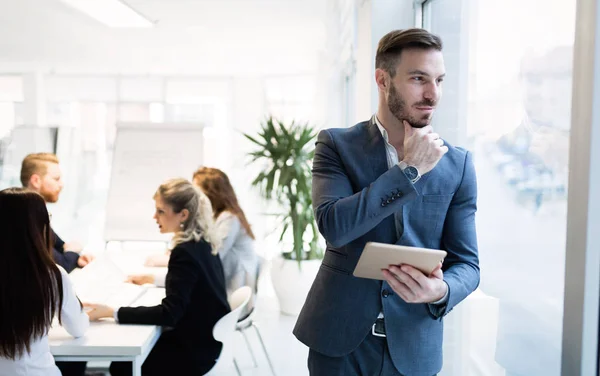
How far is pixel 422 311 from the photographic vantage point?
56.4 inches

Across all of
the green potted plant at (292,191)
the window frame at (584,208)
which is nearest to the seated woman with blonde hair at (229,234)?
the green potted plant at (292,191)

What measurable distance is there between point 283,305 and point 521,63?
4002mm

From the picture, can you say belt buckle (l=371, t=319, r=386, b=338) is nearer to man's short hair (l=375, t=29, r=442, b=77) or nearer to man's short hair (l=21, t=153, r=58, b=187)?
man's short hair (l=375, t=29, r=442, b=77)

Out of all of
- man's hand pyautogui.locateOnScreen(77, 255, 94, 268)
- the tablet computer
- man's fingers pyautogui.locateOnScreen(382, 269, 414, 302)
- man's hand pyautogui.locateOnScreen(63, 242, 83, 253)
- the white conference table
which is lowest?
the white conference table

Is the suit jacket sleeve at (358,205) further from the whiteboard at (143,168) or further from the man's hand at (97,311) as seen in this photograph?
the whiteboard at (143,168)

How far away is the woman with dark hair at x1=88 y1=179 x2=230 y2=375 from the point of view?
8.34ft

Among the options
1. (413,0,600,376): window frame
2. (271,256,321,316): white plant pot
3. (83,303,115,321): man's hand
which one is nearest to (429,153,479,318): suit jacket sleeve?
(413,0,600,376): window frame

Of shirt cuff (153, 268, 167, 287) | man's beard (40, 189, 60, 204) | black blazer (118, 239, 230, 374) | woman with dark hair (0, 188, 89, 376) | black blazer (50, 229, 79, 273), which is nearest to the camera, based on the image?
woman with dark hair (0, 188, 89, 376)

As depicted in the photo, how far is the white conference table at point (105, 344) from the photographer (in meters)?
2.12

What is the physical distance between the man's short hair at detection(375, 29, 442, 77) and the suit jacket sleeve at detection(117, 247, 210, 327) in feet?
5.05

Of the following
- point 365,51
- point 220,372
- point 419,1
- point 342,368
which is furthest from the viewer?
point 220,372

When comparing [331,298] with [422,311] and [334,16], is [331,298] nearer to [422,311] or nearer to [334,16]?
[422,311]

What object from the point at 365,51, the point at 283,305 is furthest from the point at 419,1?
the point at 283,305

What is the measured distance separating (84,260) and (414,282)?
2.94 metres
